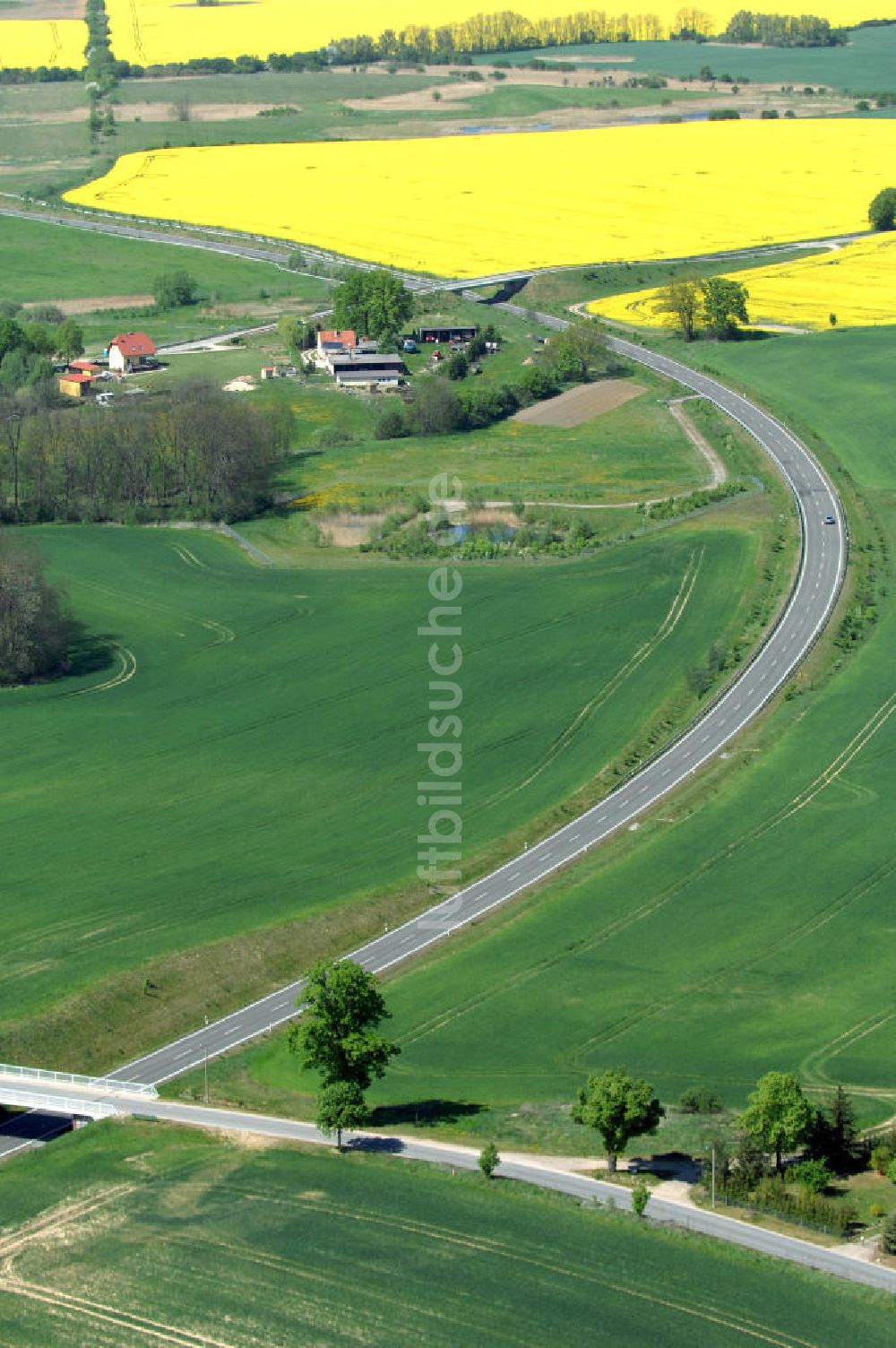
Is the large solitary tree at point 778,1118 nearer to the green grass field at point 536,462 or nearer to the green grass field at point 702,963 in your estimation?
the green grass field at point 702,963

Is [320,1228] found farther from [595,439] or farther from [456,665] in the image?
[595,439]

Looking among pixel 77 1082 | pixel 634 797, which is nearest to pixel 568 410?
pixel 634 797

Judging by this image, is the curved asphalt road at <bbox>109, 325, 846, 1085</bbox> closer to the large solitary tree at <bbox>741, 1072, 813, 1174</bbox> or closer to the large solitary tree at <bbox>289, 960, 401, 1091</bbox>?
the large solitary tree at <bbox>289, 960, 401, 1091</bbox>

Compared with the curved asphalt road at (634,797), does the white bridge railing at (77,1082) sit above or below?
below

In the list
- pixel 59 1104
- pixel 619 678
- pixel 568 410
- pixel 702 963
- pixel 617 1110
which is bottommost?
pixel 59 1104

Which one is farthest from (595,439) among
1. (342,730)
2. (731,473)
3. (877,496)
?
(342,730)

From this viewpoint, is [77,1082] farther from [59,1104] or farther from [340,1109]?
[340,1109]

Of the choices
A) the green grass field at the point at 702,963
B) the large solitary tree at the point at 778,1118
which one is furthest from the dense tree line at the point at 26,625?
the large solitary tree at the point at 778,1118
